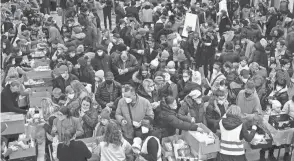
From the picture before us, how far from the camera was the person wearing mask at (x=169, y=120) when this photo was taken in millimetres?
6457

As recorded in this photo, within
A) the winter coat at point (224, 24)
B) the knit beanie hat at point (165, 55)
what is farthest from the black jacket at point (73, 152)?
the winter coat at point (224, 24)

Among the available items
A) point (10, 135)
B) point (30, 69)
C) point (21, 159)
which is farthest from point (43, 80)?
point (21, 159)

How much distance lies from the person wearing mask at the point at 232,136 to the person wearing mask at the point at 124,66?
346cm

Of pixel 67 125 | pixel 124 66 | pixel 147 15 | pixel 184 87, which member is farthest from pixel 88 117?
pixel 147 15

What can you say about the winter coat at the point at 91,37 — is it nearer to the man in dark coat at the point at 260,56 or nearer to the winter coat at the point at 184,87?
the winter coat at the point at 184,87

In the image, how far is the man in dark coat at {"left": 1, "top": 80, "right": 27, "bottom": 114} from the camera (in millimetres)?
7609

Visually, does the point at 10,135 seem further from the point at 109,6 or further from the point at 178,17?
the point at 109,6

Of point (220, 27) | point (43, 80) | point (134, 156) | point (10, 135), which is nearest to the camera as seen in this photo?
point (134, 156)

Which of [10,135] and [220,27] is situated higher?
[220,27]

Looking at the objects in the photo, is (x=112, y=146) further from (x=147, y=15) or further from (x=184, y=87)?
(x=147, y=15)

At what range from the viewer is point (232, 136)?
5969mm

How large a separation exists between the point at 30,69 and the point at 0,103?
2.15 meters

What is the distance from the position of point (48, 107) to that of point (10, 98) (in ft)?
2.74

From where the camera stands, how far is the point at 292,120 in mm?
6977
